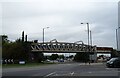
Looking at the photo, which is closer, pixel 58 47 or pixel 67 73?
pixel 67 73

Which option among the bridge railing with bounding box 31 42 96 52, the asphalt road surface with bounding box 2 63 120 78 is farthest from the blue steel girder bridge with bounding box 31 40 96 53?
the asphalt road surface with bounding box 2 63 120 78

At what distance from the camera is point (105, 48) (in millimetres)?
128875

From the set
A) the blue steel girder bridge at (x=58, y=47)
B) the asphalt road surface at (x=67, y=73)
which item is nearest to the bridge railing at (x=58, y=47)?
the blue steel girder bridge at (x=58, y=47)

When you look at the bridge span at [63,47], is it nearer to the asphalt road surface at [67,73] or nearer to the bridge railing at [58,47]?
the bridge railing at [58,47]

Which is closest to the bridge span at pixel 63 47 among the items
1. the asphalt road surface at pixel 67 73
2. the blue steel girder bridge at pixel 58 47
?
the blue steel girder bridge at pixel 58 47

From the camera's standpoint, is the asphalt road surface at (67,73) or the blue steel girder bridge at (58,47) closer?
the asphalt road surface at (67,73)

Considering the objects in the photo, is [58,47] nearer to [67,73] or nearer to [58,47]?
[58,47]

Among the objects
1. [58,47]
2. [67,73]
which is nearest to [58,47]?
[58,47]

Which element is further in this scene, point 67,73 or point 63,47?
→ point 63,47

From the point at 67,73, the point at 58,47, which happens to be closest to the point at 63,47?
the point at 58,47

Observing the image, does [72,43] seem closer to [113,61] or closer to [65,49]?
[65,49]

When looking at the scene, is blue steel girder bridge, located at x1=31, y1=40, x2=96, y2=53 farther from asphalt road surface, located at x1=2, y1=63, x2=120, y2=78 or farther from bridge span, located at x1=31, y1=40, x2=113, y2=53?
asphalt road surface, located at x1=2, y1=63, x2=120, y2=78

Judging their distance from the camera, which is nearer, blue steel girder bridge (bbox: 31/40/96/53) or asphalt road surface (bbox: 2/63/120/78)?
asphalt road surface (bbox: 2/63/120/78)

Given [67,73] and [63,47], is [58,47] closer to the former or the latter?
[63,47]
